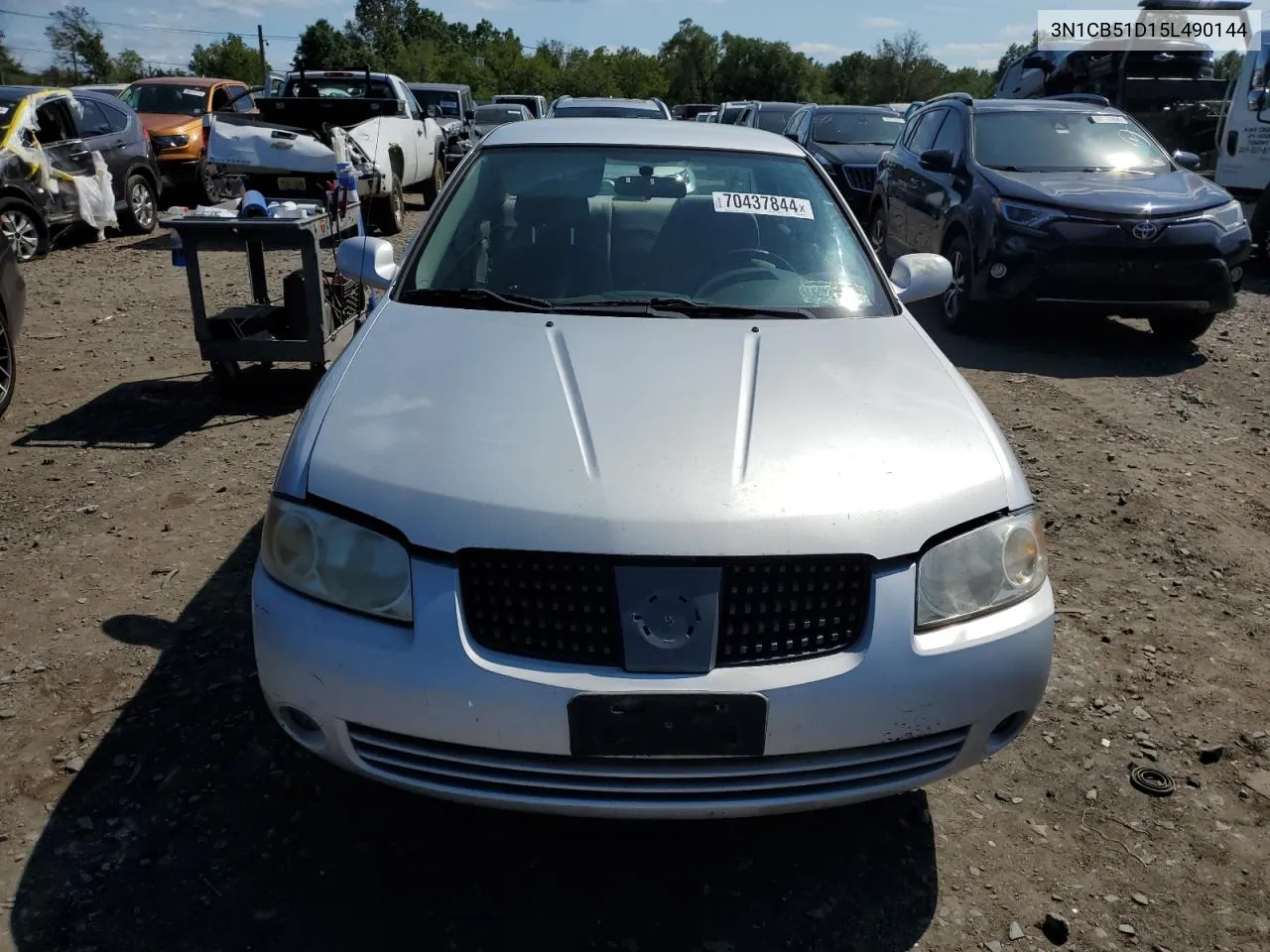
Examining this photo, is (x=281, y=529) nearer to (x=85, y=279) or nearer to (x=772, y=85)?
(x=85, y=279)

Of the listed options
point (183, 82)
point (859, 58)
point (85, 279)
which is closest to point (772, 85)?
point (859, 58)

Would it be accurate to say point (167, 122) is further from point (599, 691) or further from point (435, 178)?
point (599, 691)

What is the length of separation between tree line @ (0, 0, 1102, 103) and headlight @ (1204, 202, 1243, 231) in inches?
2393

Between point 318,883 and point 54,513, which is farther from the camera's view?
point 54,513

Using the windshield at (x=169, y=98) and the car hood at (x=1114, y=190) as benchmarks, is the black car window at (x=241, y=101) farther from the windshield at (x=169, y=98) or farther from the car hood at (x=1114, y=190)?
the car hood at (x=1114, y=190)

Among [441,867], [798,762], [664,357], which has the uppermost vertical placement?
[664,357]

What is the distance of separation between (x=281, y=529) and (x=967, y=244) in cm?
646

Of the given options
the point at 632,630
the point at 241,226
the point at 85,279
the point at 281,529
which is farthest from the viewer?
the point at 85,279

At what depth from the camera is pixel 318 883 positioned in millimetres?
2381

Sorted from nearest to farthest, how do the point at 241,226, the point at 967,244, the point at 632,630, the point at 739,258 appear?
the point at 632,630 < the point at 739,258 < the point at 241,226 < the point at 967,244

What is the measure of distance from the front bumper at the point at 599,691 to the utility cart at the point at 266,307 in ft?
12.1

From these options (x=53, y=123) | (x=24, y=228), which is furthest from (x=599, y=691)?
(x=53, y=123)

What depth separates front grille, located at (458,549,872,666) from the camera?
206cm

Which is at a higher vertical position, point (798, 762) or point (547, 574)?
point (547, 574)
